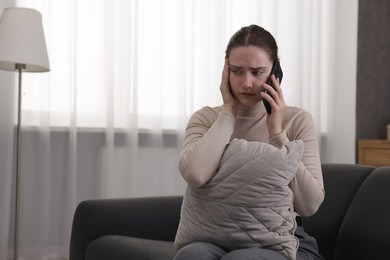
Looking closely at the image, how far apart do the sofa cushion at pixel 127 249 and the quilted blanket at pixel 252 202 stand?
0.34 metres

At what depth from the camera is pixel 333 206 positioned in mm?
2246

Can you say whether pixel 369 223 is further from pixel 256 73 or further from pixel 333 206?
pixel 256 73

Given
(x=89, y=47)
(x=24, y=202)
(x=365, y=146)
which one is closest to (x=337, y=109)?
(x=365, y=146)

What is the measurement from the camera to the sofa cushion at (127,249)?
2.09m

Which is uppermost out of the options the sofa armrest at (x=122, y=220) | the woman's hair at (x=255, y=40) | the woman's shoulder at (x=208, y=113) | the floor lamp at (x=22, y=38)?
the floor lamp at (x=22, y=38)

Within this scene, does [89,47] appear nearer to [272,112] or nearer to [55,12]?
[55,12]

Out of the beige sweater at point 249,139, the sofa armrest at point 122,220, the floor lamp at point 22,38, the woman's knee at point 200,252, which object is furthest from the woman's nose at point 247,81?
the floor lamp at point 22,38

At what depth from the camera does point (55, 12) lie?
3594mm

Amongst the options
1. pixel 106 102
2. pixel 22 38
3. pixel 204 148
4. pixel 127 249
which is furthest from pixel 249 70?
pixel 106 102

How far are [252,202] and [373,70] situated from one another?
11.0ft

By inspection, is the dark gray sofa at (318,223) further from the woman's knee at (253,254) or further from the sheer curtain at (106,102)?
the sheer curtain at (106,102)

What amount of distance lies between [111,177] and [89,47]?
782 mm

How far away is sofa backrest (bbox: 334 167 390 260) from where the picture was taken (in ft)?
6.42

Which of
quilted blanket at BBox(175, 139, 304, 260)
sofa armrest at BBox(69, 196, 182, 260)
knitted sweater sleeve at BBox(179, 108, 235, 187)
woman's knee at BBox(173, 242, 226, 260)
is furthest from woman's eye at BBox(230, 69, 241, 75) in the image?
sofa armrest at BBox(69, 196, 182, 260)
